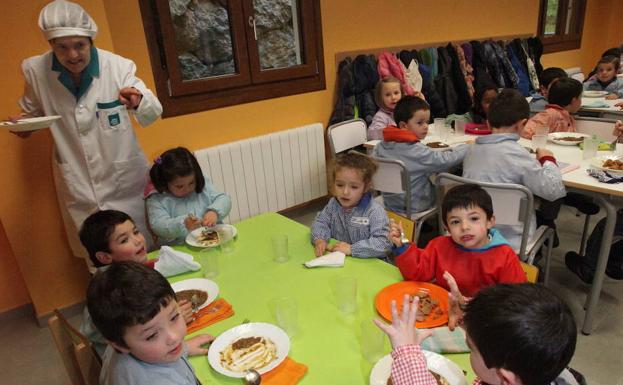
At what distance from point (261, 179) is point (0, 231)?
1.87 metres

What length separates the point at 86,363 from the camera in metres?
1.20

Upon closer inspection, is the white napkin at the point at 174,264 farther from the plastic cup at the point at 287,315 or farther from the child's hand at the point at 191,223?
the plastic cup at the point at 287,315

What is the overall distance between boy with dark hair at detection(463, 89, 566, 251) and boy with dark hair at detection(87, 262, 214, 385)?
71.7 inches

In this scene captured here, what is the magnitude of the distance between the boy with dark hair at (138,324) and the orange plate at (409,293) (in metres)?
0.64

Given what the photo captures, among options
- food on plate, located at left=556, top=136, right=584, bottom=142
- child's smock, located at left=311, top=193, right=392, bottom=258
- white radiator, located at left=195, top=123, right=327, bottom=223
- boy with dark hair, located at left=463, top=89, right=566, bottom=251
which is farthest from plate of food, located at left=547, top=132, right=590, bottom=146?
white radiator, located at left=195, top=123, right=327, bottom=223

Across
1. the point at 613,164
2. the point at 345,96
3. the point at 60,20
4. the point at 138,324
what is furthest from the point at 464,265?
the point at 345,96

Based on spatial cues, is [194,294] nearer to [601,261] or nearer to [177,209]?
[177,209]

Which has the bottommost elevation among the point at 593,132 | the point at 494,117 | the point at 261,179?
the point at 261,179

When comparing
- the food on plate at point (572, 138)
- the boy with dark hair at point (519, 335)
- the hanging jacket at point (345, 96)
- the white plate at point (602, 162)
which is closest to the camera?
the boy with dark hair at point (519, 335)

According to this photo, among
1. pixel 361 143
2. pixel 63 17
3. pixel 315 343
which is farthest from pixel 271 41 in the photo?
pixel 315 343

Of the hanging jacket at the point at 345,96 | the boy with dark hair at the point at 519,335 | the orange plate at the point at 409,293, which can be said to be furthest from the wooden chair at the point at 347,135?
the boy with dark hair at the point at 519,335

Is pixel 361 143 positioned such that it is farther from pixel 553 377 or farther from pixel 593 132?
pixel 553 377

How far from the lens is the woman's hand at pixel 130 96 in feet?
7.34

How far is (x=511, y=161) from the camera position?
7.54 feet
